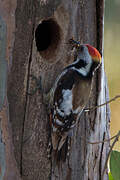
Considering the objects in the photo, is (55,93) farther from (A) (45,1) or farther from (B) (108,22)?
(B) (108,22)

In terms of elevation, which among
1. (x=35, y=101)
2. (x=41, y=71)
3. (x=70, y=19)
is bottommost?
(x=35, y=101)

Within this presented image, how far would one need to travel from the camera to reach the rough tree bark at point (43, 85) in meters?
2.23

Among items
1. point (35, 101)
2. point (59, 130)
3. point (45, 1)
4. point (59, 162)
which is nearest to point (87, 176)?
point (59, 162)

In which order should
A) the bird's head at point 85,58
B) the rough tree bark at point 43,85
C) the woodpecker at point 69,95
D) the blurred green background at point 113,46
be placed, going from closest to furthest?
the rough tree bark at point 43,85
the woodpecker at point 69,95
the bird's head at point 85,58
the blurred green background at point 113,46

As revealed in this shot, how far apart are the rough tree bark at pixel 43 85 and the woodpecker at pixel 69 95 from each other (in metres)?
0.07

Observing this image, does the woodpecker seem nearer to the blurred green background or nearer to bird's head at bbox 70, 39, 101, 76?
bird's head at bbox 70, 39, 101, 76

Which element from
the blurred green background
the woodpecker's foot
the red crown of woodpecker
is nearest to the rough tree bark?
the woodpecker's foot

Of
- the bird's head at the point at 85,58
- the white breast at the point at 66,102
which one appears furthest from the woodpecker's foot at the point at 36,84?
the bird's head at the point at 85,58

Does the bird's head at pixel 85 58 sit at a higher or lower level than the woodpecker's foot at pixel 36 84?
higher

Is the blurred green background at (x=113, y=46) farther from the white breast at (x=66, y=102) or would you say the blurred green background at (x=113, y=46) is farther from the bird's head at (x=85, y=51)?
the white breast at (x=66, y=102)

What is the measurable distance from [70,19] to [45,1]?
8.9 inches

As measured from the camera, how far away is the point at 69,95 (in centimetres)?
244

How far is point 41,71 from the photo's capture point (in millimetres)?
2385

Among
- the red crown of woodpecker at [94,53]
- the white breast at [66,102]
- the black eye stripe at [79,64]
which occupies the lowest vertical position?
the white breast at [66,102]
